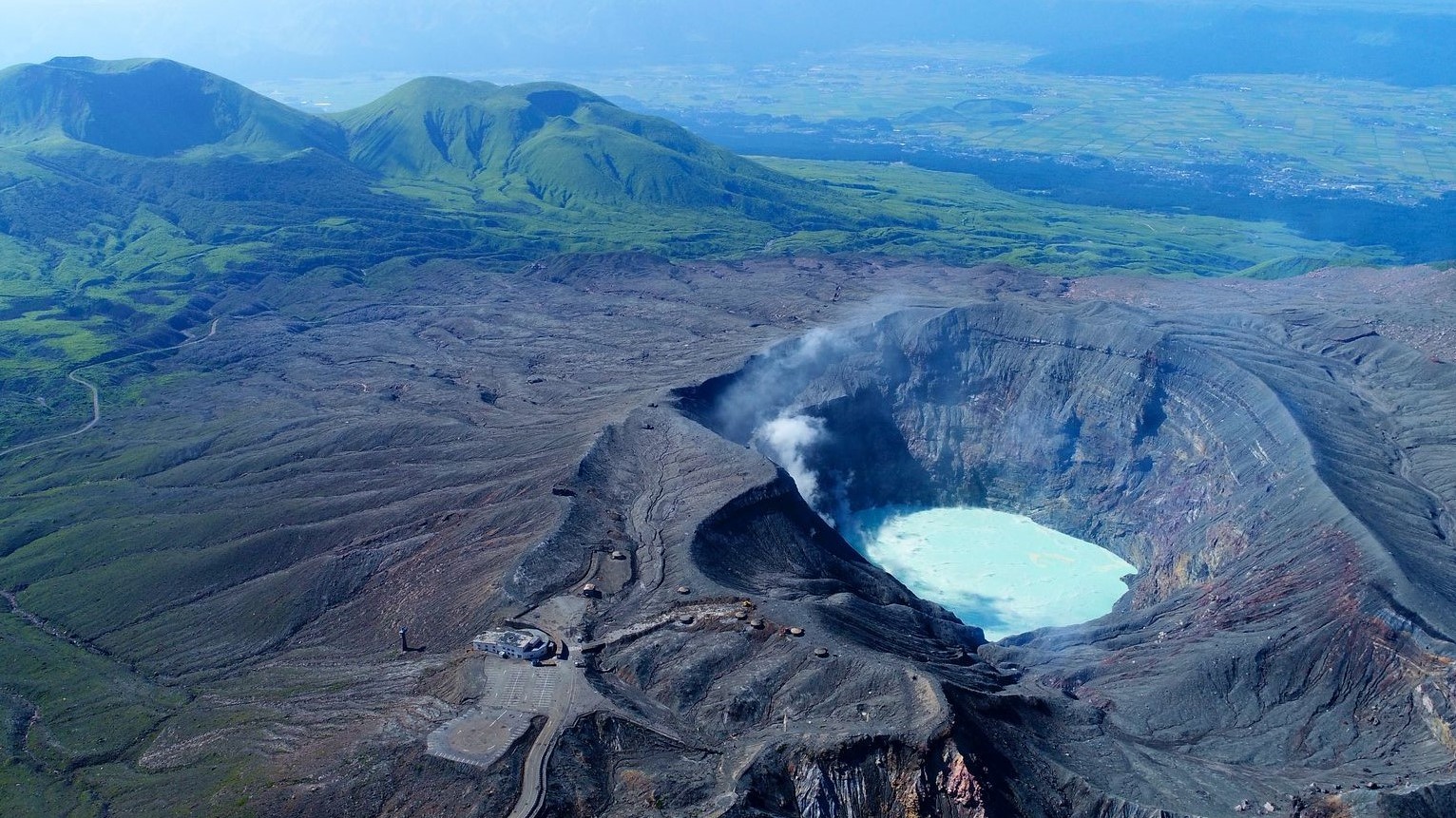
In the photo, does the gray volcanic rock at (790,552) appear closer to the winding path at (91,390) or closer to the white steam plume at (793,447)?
the white steam plume at (793,447)

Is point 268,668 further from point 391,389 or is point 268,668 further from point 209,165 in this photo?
point 209,165

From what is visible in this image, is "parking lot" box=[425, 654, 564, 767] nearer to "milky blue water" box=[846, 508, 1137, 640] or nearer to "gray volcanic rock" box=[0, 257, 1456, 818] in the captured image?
"gray volcanic rock" box=[0, 257, 1456, 818]

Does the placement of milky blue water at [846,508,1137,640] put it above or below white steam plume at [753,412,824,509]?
below

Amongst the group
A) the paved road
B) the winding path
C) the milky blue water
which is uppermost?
the paved road

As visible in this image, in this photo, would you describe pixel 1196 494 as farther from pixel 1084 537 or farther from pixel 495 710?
pixel 495 710

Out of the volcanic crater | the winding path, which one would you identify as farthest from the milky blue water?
the winding path

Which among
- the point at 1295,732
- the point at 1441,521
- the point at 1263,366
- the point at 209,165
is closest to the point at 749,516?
the point at 1295,732

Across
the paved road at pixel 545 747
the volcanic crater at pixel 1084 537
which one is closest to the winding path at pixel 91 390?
the volcanic crater at pixel 1084 537

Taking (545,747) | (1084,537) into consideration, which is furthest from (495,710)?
(1084,537)
